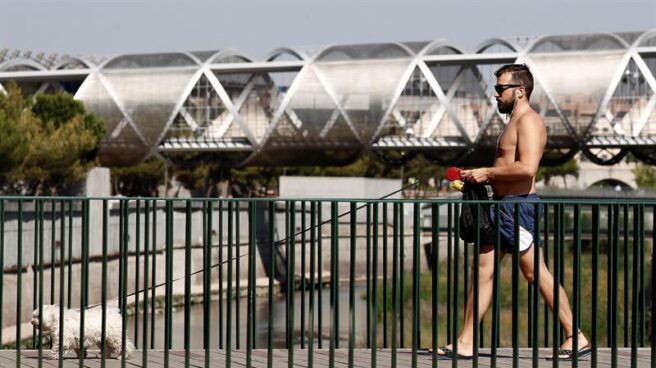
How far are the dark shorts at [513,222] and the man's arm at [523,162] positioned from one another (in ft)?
0.50

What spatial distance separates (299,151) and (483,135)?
1041 centimetres

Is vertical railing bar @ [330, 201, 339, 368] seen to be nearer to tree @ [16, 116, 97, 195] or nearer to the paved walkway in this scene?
the paved walkway

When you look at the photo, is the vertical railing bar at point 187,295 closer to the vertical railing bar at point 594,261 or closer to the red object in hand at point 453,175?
the red object in hand at point 453,175

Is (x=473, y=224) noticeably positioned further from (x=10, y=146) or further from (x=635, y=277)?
(x=10, y=146)

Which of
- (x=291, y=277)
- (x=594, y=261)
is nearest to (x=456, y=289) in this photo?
(x=594, y=261)

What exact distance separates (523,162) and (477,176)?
31cm

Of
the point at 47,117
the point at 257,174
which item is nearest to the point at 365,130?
the point at 257,174

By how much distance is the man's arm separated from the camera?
9016 mm

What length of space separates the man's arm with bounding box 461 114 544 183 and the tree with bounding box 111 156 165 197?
7598cm

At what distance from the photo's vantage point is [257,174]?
9694 cm

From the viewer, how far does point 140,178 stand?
291 ft

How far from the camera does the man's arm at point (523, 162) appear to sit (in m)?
9.02

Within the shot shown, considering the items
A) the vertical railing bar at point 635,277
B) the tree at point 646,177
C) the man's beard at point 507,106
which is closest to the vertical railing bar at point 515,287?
the vertical railing bar at point 635,277

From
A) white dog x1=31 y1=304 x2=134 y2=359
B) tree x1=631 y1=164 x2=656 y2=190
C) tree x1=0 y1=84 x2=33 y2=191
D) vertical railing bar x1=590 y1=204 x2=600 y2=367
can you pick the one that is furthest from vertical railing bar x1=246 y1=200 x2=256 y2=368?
tree x1=631 y1=164 x2=656 y2=190
